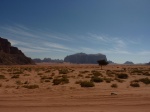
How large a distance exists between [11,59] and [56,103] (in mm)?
145747

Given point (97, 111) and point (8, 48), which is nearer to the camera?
point (97, 111)

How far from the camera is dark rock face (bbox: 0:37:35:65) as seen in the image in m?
147

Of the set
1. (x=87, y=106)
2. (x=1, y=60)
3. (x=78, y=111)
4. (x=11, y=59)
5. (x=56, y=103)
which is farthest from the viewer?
(x=11, y=59)

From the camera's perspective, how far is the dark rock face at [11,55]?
482 feet

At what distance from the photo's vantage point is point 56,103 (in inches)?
452

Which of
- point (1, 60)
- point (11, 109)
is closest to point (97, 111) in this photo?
point (11, 109)

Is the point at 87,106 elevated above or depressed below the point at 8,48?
below

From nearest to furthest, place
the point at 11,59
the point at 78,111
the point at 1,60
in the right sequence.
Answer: the point at 78,111 → the point at 1,60 → the point at 11,59

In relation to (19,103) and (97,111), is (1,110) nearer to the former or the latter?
(19,103)

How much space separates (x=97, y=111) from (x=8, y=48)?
16204cm

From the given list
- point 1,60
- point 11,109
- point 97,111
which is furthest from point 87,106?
point 1,60

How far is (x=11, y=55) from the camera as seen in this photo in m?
158

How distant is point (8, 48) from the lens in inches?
6432

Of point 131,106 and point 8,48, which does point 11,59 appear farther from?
point 131,106
